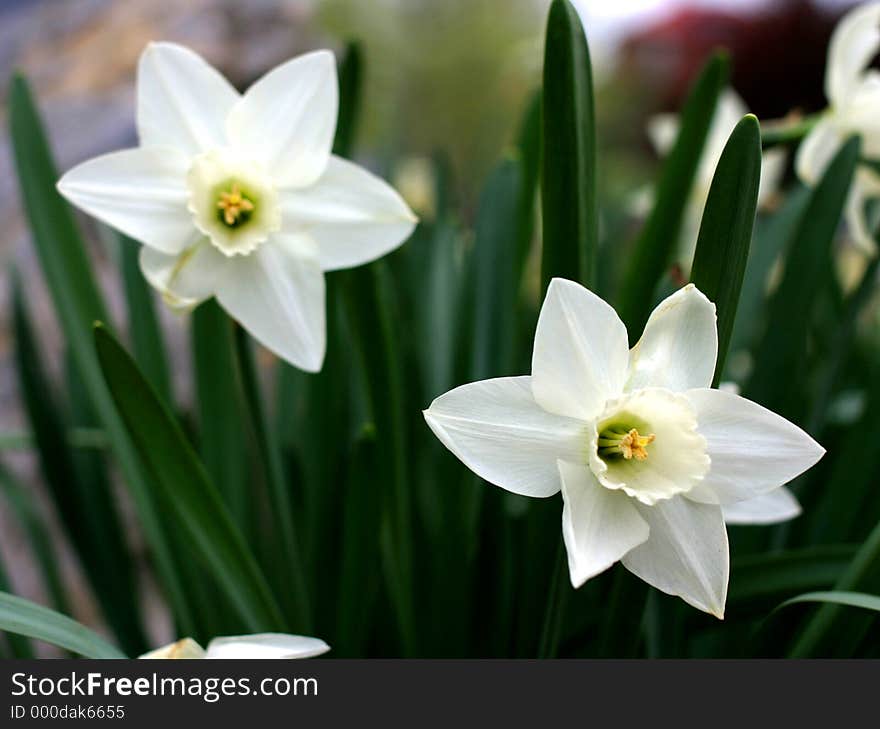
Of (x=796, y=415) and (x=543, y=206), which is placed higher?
(x=543, y=206)

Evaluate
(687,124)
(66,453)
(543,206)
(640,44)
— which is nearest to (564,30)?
(543,206)

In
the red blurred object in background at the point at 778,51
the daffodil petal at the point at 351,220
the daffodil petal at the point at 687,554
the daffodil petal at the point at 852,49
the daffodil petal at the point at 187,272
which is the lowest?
the daffodil petal at the point at 687,554

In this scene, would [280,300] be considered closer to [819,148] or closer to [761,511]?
[761,511]

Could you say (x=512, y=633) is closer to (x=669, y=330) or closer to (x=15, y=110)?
(x=669, y=330)

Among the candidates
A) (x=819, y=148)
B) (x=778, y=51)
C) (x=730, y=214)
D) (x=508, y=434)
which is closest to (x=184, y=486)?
(x=508, y=434)

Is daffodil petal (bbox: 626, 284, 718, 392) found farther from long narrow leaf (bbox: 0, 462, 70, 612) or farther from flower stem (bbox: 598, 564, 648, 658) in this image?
long narrow leaf (bbox: 0, 462, 70, 612)

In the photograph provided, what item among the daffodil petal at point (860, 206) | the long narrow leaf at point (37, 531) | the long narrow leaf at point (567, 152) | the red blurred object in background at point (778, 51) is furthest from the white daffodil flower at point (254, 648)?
the red blurred object in background at point (778, 51)

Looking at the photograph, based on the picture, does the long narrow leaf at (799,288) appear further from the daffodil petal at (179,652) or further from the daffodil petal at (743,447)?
the daffodil petal at (179,652)
